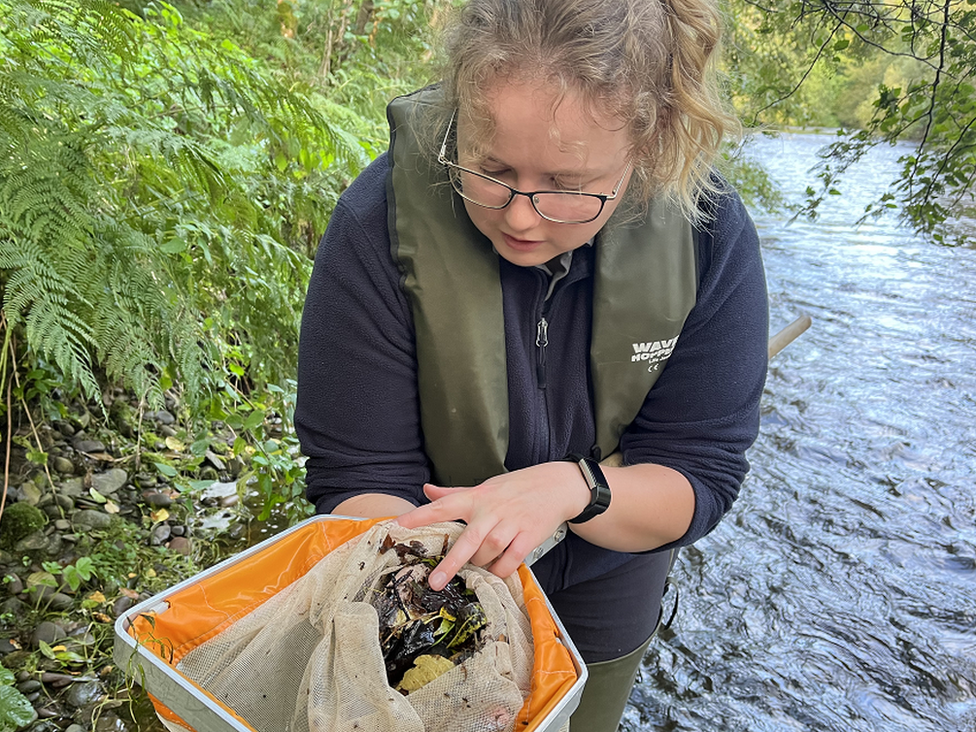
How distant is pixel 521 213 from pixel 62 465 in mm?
2460

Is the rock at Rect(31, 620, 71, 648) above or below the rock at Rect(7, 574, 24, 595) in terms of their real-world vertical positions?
below

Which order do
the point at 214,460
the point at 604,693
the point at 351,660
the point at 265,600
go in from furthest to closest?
the point at 214,460, the point at 604,693, the point at 265,600, the point at 351,660

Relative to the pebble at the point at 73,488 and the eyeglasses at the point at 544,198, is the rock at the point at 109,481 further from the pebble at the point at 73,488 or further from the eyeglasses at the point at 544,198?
the eyeglasses at the point at 544,198

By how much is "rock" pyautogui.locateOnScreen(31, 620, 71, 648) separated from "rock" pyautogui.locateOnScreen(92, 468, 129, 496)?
0.70 meters

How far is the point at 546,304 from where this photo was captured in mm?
1774

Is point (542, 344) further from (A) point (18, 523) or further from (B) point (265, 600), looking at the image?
(A) point (18, 523)

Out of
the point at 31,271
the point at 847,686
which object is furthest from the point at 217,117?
the point at 847,686

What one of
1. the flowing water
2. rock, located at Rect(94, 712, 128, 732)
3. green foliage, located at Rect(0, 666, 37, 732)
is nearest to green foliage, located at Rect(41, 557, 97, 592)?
rock, located at Rect(94, 712, 128, 732)

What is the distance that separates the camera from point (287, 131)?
9.71 feet

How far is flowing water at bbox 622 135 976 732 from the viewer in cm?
321

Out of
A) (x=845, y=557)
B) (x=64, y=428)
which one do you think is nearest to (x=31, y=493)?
(x=64, y=428)

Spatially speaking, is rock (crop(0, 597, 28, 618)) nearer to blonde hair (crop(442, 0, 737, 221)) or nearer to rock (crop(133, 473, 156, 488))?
rock (crop(133, 473, 156, 488))

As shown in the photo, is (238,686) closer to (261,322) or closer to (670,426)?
(670,426)

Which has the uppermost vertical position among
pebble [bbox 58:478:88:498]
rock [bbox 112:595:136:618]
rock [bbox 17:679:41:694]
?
pebble [bbox 58:478:88:498]
